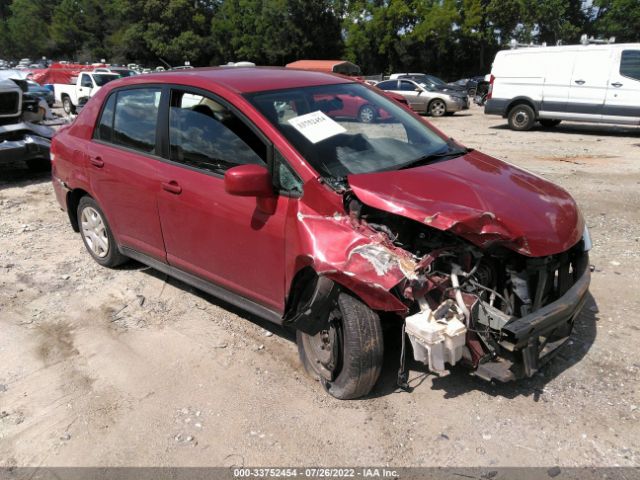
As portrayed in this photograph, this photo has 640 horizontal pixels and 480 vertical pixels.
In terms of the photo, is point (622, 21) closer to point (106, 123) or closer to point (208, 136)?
point (106, 123)

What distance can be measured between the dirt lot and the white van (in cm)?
923

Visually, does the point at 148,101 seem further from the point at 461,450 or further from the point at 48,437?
the point at 461,450

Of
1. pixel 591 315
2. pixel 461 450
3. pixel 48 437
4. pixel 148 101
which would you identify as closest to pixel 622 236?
pixel 591 315

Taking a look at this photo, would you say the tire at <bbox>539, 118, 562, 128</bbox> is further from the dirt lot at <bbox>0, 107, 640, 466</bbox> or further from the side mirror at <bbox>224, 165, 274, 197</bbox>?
the side mirror at <bbox>224, 165, 274, 197</bbox>

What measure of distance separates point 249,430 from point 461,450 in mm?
1138

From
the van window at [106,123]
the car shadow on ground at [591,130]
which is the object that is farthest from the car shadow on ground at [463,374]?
the car shadow on ground at [591,130]

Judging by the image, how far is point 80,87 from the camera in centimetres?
1867

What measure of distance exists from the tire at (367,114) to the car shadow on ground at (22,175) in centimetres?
695

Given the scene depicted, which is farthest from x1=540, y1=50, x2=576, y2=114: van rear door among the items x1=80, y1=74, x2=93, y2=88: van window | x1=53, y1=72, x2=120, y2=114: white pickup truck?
x1=80, y1=74, x2=93, y2=88: van window

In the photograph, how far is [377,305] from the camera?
2727 mm

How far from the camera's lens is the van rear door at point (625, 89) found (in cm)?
1202

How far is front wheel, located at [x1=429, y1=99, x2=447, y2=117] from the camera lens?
61.1 ft

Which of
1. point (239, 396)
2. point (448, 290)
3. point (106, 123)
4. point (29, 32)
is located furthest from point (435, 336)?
point (29, 32)

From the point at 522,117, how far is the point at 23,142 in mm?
11691
